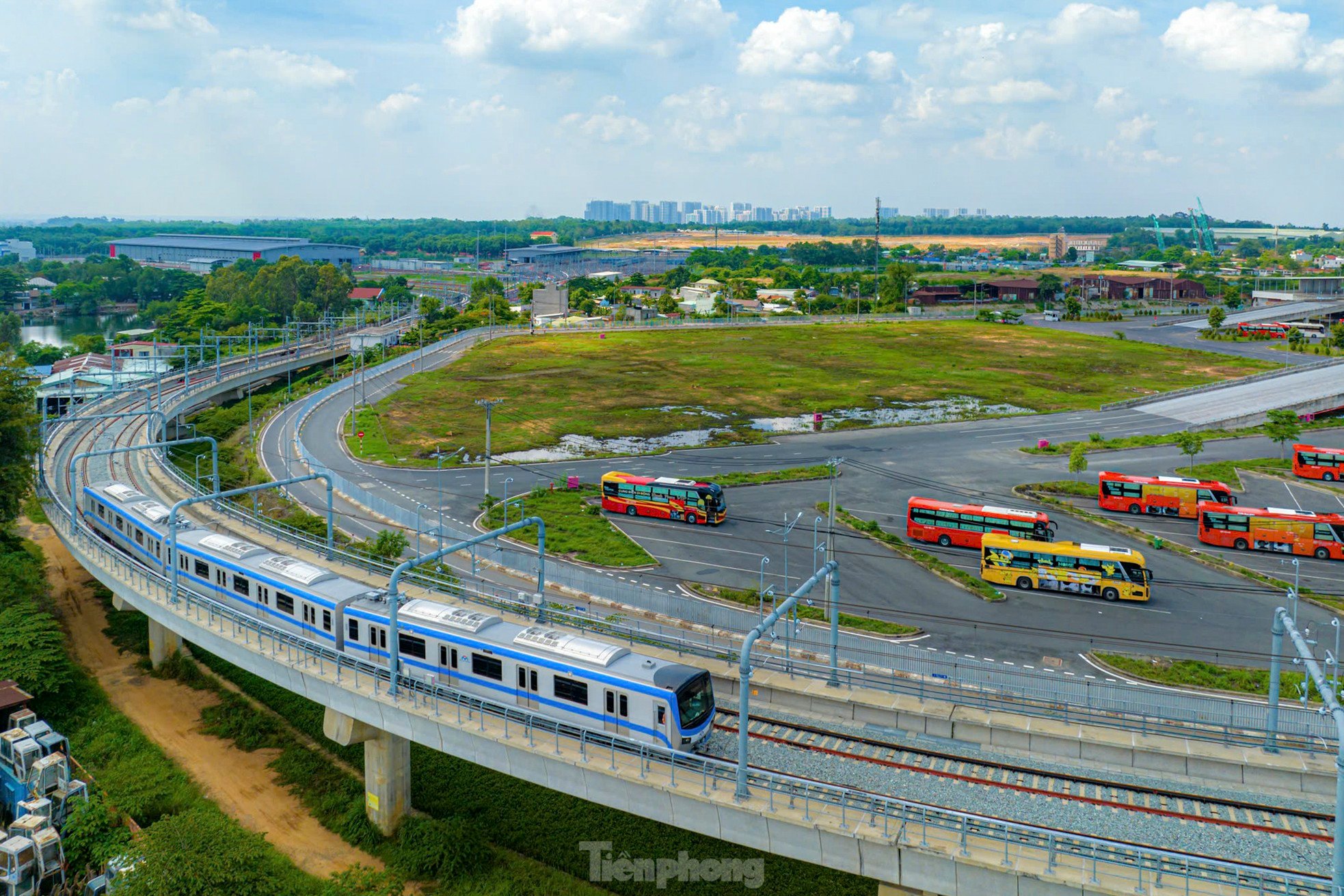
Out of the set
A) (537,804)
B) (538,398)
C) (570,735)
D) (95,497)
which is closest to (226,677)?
(95,497)

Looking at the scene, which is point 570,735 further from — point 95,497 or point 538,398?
point 538,398

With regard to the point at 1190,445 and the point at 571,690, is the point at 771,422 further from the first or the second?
the point at 571,690

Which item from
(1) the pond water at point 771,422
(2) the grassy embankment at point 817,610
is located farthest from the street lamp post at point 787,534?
(1) the pond water at point 771,422

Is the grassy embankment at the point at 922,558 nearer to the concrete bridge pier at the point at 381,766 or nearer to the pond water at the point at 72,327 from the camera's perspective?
the concrete bridge pier at the point at 381,766

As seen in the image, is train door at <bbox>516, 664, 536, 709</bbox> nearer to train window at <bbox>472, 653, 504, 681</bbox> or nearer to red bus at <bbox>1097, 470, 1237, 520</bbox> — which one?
train window at <bbox>472, 653, 504, 681</bbox>

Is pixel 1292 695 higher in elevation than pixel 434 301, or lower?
lower

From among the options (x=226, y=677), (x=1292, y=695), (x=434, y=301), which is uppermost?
(x=434, y=301)

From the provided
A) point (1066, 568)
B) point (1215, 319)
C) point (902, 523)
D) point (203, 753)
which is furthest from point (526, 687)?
point (1215, 319)

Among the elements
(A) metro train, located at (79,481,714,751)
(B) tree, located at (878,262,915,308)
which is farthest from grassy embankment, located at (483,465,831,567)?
(B) tree, located at (878,262,915,308)
